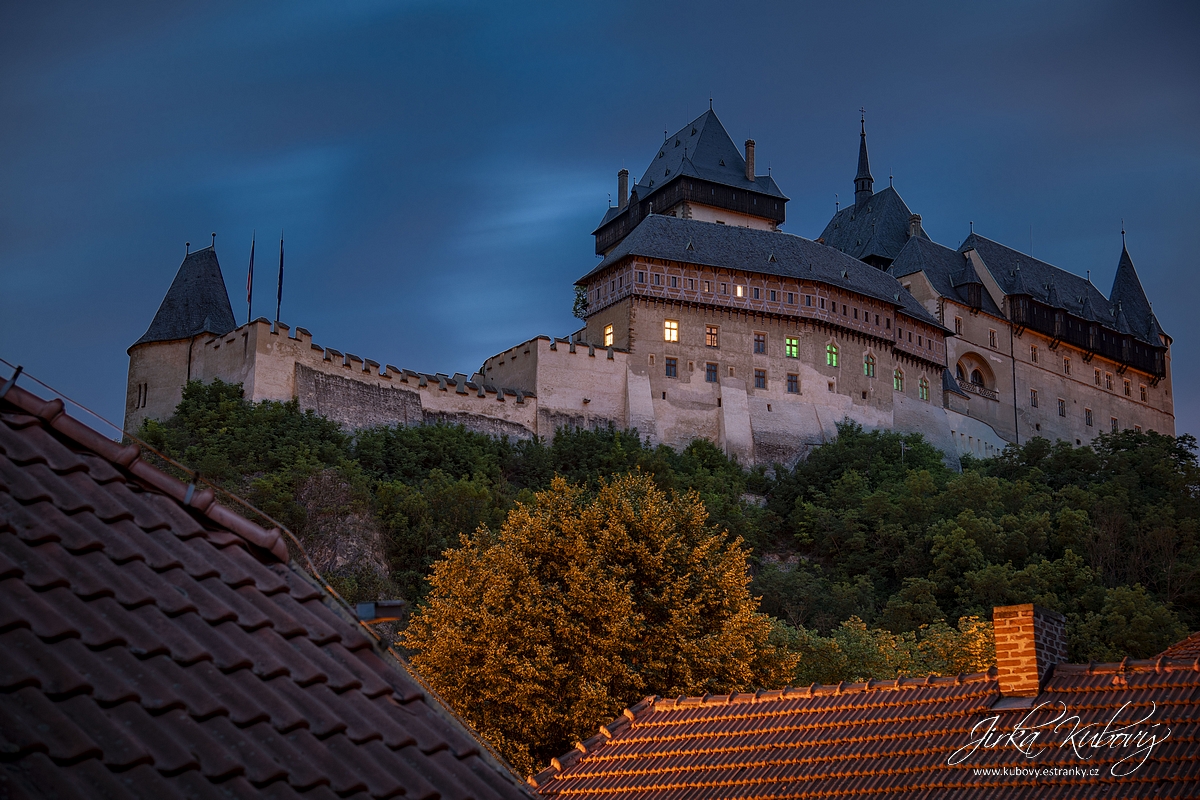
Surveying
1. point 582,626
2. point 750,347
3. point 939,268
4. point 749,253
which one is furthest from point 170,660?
point 939,268

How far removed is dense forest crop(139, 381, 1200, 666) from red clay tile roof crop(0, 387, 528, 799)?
927 inches

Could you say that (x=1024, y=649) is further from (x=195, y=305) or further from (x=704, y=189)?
(x=704, y=189)

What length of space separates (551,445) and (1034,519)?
55.4ft

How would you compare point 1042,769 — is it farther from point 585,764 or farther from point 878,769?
point 585,764

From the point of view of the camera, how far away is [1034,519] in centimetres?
4412

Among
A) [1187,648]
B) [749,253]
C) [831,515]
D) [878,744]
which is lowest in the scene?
[878,744]

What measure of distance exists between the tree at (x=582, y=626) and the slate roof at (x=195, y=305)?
24.9 meters

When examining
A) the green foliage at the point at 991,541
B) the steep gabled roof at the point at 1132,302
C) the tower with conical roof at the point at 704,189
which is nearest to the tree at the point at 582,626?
the green foliage at the point at 991,541

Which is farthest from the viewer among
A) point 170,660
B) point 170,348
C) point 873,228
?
point 873,228

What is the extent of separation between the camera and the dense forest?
36.1 meters

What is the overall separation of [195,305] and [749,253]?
2306cm

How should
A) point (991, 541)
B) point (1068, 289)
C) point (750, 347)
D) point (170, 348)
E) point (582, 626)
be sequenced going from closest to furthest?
1. point (582, 626)
2. point (991, 541)
3. point (170, 348)
4. point (750, 347)
5. point (1068, 289)

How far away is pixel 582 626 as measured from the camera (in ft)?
71.6

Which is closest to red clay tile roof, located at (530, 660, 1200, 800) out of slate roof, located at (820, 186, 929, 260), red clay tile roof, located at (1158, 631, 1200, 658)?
red clay tile roof, located at (1158, 631, 1200, 658)
